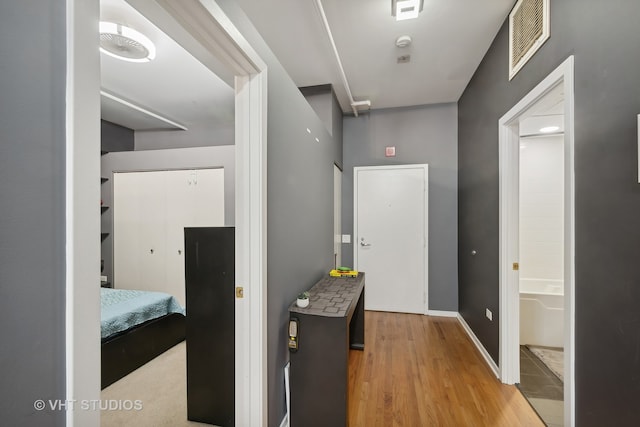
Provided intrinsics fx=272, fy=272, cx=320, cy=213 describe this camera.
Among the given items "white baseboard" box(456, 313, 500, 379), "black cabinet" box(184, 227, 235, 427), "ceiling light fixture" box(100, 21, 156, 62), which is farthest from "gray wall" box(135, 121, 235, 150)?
"white baseboard" box(456, 313, 500, 379)

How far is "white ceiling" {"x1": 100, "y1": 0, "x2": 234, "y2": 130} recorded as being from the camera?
6.66ft

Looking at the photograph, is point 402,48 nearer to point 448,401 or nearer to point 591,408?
point 591,408

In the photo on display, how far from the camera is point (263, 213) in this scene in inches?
57.2

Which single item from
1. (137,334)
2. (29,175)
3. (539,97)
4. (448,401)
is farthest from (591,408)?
(137,334)

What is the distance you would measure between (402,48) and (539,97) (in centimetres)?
128

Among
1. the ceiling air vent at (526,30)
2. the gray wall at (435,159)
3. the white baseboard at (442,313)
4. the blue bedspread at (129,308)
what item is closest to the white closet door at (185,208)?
the blue bedspread at (129,308)

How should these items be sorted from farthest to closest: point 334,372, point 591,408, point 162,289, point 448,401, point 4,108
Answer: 1. point 162,289
2. point 448,401
3. point 334,372
4. point 591,408
5. point 4,108

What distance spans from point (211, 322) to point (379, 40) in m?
2.57

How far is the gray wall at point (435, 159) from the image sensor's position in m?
3.71

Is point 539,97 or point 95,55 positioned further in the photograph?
point 539,97

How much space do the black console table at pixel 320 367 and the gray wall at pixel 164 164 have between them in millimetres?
2269

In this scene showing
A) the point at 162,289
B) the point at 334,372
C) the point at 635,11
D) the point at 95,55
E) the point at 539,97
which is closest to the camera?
the point at 95,55

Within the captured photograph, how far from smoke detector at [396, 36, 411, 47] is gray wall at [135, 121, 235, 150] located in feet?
8.67

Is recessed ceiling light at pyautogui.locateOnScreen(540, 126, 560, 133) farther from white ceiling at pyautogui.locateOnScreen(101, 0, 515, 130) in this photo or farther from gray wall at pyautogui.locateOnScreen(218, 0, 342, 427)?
gray wall at pyautogui.locateOnScreen(218, 0, 342, 427)
